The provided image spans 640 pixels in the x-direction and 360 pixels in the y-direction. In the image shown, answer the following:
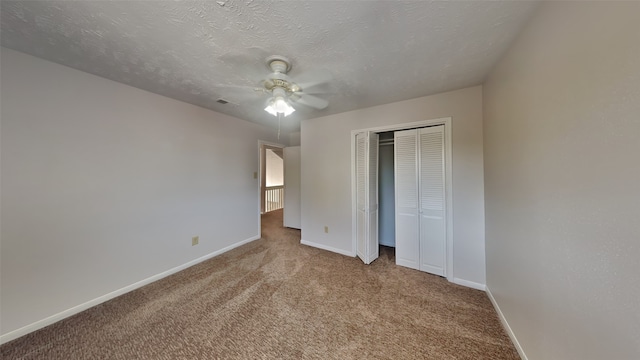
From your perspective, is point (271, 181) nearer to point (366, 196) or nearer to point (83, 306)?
point (366, 196)

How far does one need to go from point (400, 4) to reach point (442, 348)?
2.41m

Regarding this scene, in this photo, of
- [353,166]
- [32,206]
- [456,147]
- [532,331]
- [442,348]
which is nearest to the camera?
[532,331]

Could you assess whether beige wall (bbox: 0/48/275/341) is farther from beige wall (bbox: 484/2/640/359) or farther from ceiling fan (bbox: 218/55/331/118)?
beige wall (bbox: 484/2/640/359)

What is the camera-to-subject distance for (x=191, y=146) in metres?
2.83

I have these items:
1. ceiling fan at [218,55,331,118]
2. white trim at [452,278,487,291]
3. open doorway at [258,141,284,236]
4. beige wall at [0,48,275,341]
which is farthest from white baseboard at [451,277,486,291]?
open doorway at [258,141,284,236]

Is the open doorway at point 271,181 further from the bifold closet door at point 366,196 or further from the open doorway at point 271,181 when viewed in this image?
the bifold closet door at point 366,196

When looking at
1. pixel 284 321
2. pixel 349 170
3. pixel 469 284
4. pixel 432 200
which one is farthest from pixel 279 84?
pixel 469 284

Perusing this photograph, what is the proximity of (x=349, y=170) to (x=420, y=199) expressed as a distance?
3.59 ft

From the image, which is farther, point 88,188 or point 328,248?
point 328,248

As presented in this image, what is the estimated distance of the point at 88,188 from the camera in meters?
1.96

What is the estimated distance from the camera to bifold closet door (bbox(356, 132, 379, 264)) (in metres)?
2.87

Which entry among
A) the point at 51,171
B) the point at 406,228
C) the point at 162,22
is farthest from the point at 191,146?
the point at 406,228

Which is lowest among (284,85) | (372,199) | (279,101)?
(372,199)

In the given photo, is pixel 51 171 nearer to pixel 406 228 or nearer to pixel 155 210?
pixel 155 210
